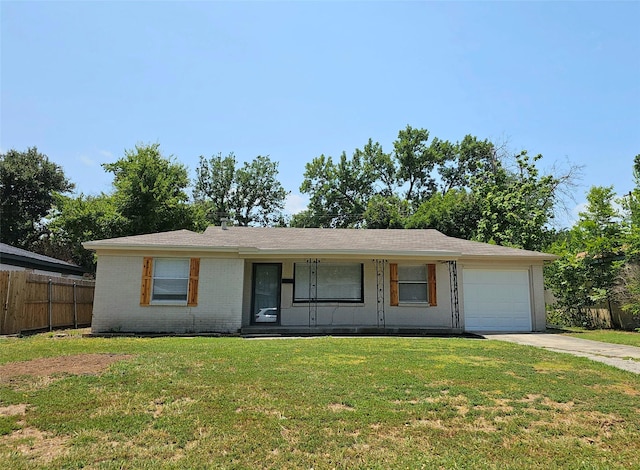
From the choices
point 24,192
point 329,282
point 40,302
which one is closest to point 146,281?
point 40,302

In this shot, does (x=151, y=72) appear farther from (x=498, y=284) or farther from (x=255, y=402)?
(x=498, y=284)

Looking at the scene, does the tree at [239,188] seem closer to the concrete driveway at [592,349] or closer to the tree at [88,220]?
the tree at [88,220]

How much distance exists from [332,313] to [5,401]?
30.0 feet

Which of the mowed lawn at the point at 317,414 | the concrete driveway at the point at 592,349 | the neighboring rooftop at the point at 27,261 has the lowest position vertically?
the mowed lawn at the point at 317,414

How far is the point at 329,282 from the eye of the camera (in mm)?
13008

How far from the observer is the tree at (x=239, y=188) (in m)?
35.8

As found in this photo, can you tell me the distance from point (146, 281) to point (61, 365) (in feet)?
18.3

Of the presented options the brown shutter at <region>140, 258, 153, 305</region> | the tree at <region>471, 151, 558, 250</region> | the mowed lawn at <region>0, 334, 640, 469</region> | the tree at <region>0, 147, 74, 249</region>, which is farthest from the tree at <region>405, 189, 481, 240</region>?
the tree at <region>0, 147, 74, 249</region>

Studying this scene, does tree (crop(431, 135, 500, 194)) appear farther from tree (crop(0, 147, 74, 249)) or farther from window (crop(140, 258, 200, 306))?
tree (crop(0, 147, 74, 249))

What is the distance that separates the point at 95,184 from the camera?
2811cm

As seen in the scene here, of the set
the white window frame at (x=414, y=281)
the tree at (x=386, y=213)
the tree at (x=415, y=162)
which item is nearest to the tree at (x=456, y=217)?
the tree at (x=386, y=213)

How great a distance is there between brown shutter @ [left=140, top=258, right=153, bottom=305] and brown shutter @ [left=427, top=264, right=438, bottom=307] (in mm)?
8177

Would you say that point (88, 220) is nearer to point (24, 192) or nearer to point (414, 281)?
point (24, 192)

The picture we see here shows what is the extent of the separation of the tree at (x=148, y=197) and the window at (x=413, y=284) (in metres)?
13.7
